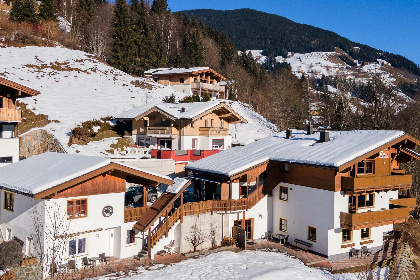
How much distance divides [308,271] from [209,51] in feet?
267

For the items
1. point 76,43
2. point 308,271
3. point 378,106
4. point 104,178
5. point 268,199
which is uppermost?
point 76,43

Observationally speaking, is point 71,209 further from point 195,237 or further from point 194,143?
point 194,143

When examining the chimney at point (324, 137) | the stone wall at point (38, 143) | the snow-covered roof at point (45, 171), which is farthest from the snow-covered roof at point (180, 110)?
the snow-covered roof at point (45, 171)

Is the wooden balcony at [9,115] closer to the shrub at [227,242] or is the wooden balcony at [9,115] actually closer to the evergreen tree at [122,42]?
the shrub at [227,242]

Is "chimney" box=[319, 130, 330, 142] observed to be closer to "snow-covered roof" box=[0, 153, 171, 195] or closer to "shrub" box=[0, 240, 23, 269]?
"snow-covered roof" box=[0, 153, 171, 195]

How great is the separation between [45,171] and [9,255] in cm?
474

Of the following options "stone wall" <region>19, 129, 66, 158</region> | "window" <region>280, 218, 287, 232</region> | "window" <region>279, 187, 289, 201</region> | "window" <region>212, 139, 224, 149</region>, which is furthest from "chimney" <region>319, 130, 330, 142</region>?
"stone wall" <region>19, 129, 66, 158</region>

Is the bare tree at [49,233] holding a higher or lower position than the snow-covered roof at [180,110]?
lower

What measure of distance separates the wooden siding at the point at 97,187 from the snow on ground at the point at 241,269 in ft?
15.3

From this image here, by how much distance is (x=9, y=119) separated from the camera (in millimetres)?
27156

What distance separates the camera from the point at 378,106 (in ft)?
153

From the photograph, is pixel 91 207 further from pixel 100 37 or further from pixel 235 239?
pixel 100 37

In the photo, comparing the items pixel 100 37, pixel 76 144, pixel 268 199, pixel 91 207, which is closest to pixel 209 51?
pixel 100 37

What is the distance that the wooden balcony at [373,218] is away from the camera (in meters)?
21.8
